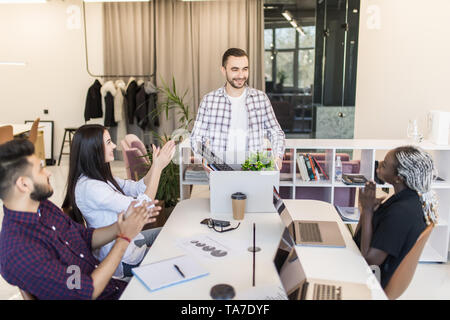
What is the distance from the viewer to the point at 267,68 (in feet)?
22.1

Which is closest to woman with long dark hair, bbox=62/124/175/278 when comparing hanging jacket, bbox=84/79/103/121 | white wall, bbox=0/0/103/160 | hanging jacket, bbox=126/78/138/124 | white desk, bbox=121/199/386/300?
white desk, bbox=121/199/386/300

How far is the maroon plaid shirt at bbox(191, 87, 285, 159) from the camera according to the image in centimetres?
305

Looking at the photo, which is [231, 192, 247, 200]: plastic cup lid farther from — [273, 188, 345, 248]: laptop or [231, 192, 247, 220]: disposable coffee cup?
[273, 188, 345, 248]: laptop

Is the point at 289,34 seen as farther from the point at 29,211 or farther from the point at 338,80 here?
the point at 29,211

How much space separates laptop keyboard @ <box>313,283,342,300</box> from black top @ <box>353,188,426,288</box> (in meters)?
0.34

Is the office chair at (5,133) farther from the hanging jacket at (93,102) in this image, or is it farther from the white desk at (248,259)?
the white desk at (248,259)

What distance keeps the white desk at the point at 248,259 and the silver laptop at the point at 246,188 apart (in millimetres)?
54

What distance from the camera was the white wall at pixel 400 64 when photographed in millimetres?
5117

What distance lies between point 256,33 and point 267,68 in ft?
1.94

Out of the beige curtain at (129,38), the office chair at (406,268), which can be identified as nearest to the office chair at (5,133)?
the beige curtain at (129,38)

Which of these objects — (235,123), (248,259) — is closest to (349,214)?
(235,123)

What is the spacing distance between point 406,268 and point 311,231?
46 centimetres

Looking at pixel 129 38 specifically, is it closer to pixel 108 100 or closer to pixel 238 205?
pixel 108 100

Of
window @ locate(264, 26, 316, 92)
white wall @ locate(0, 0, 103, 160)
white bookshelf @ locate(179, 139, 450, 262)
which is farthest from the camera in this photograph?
white wall @ locate(0, 0, 103, 160)
